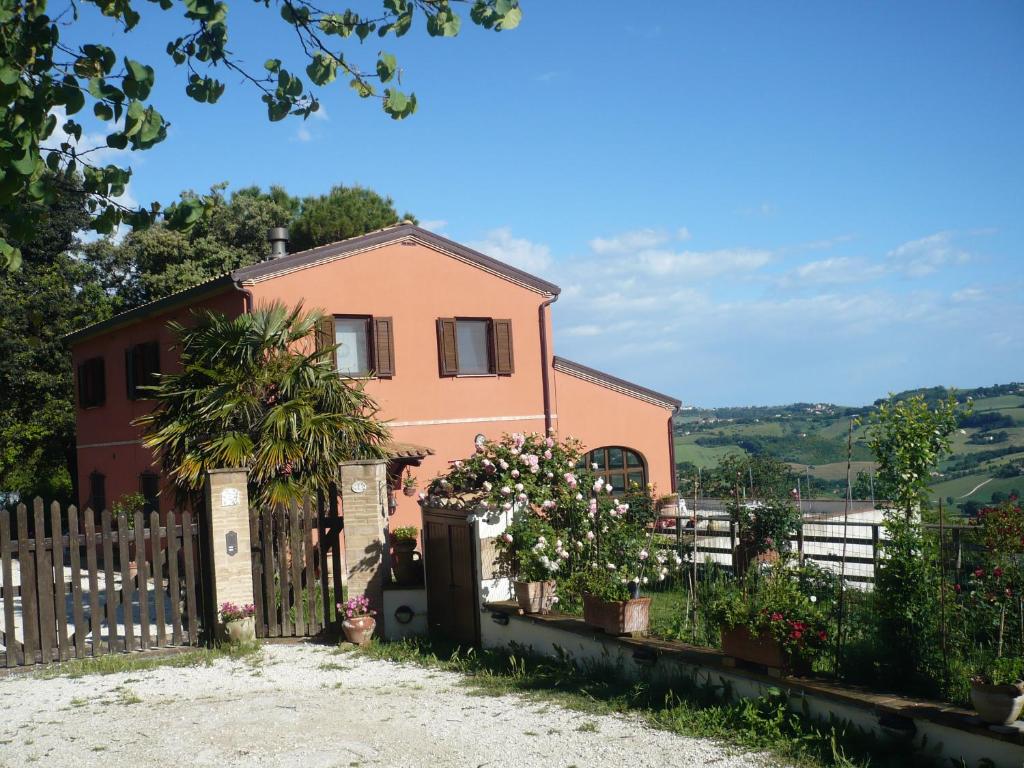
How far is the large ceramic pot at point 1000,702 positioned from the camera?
5129 mm

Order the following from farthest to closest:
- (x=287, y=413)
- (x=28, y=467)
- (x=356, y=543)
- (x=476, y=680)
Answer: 1. (x=28, y=467)
2. (x=287, y=413)
3. (x=356, y=543)
4. (x=476, y=680)

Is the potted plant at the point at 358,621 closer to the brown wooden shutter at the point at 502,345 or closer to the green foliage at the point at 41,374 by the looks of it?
the brown wooden shutter at the point at 502,345

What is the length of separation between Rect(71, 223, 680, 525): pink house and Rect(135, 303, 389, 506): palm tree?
2.57 m

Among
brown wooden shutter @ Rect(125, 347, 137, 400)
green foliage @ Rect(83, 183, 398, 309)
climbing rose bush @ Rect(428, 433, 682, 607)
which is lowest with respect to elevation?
climbing rose bush @ Rect(428, 433, 682, 607)

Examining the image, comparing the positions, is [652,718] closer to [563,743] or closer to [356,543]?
[563,743]

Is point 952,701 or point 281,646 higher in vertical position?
point 952,701

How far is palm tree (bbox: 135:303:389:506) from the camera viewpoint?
39.0ft

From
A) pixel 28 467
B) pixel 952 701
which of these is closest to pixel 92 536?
pixel 952 701

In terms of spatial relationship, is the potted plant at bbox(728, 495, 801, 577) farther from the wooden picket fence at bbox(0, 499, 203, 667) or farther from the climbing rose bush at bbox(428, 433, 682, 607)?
the wooden picket fence at bbox(0, 499, 203, 667)

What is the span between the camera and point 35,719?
26.1 feet

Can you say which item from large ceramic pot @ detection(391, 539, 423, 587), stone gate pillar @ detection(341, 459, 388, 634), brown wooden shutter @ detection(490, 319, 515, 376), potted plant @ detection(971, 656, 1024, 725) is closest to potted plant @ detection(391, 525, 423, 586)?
large ceramic pot @ detection(391, 539, 423, 587)

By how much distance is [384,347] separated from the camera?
1783 cm

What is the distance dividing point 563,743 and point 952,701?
8.30 ft

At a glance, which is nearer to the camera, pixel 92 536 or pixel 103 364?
pixel 92 536
